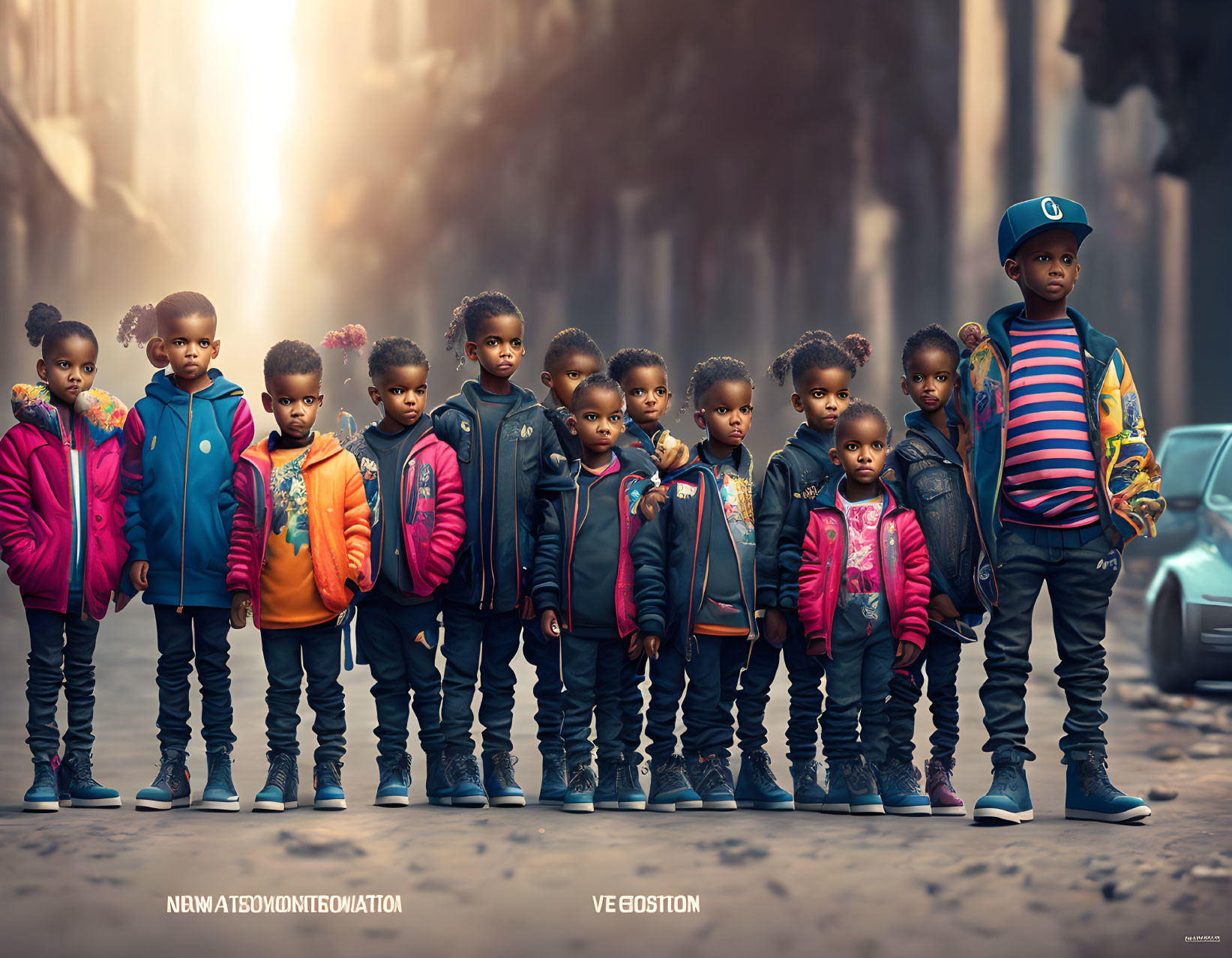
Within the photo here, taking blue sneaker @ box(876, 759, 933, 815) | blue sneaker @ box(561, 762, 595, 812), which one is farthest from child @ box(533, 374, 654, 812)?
blue sneaker @ box(876, 759, 933, 815)

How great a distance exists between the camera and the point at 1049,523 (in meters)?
3.96

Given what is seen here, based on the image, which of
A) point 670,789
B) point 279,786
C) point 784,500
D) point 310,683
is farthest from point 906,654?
point 279,786

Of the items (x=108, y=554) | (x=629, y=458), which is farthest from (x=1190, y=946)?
(x=108, y=554)

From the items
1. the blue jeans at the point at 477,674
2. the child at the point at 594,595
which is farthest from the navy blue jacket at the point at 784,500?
the blue jeans at the point at 477,674

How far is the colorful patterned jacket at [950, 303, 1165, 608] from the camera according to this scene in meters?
3.93

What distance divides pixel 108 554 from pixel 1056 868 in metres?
3.05

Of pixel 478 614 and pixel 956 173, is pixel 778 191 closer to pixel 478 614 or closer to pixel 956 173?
pixel 956 173

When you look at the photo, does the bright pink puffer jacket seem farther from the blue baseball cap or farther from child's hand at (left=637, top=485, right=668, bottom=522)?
the blue baseball cap

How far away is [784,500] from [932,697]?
810 mm

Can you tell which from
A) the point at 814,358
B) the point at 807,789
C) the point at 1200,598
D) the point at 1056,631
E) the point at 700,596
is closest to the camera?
the point at 1056,631

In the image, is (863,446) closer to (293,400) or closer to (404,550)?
(404,550)

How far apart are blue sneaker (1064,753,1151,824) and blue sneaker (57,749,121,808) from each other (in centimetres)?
307

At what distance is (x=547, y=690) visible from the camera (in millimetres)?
4469

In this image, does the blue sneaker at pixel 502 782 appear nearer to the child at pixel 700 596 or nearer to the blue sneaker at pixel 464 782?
the blue sneaker at pixel 464 782
